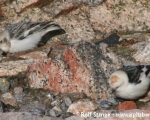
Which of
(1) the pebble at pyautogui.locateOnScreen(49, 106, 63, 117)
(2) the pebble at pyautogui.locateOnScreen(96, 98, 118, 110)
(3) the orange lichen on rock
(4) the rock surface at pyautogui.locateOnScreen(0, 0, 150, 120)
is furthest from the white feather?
(2) the pebble at pyautogui.locateOnScreen(96, 98, 118, 110)

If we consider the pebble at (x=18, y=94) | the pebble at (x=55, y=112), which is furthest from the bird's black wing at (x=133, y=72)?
the pebble at (x=18, y=94)

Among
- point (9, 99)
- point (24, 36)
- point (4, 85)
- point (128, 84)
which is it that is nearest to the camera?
point (128, 84)

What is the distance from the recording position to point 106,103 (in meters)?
10.1

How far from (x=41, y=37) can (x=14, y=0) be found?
1551 mm

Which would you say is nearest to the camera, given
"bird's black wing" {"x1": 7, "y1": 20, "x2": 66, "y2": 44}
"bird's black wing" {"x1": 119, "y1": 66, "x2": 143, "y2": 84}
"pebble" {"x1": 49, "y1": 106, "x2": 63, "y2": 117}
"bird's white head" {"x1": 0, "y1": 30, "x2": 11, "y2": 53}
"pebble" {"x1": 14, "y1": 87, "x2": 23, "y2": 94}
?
"pebble" {"x1": 49, "y1": 106, "x2": 63, "y2": 117}

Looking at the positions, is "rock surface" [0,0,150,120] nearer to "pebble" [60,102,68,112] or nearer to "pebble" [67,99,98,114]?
"pebble" [60,102,68,112]

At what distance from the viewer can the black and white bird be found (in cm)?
1002

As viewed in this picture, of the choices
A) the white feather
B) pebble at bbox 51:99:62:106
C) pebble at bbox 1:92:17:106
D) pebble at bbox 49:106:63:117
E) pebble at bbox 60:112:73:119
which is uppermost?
the white feather

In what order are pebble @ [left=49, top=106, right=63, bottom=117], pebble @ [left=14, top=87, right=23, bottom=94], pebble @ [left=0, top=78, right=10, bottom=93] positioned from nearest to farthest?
1. pebble @ [left=49, top=106, right=63, bottom=117]
2. pebble @ [left=14, top=87, right=23, bottom=94]
3. pebble @ [left=0, top=78, right=10, bottom=93]

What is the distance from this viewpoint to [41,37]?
13.5 metres

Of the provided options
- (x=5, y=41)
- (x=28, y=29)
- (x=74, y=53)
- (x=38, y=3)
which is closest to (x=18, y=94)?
(x=74, y=53)

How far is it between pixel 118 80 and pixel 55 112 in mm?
1286

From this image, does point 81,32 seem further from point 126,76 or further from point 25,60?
point 126,76

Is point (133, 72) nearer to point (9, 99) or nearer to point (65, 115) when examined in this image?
point (65, 115)
